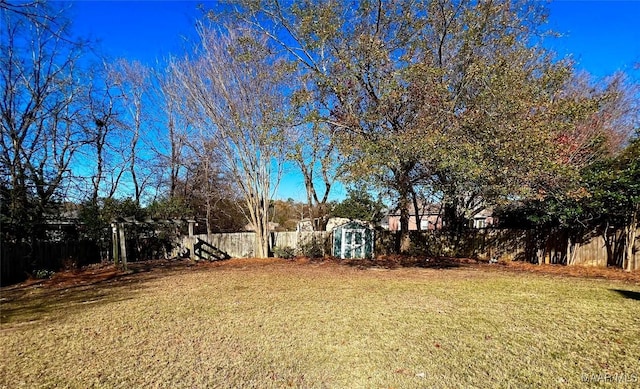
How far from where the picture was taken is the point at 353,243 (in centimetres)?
1391

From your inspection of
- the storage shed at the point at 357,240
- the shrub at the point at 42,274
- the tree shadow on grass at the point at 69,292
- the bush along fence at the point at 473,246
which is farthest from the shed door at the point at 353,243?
the shrub at the point at 42,274

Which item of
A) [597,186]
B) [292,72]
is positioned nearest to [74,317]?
[292,72]

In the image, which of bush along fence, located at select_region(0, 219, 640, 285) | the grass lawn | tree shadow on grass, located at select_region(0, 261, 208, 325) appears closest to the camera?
the grass lawn

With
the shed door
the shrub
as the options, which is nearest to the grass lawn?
the shrub

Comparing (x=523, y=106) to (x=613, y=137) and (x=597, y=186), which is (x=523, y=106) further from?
(x=613, y=137)

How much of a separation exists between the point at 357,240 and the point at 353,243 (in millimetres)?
199

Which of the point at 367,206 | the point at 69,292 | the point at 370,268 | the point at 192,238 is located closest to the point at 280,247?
the point at 192,238

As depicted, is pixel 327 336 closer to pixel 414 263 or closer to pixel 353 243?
pixel 414 263

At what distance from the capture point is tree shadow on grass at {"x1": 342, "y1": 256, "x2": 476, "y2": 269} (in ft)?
34.9

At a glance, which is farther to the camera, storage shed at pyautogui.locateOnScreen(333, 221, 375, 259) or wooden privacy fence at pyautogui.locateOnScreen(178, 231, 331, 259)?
wooden privacy fence at pyautogui.locateOnScreen(178, 231, 331, 259)

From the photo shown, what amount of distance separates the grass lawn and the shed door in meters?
6.53

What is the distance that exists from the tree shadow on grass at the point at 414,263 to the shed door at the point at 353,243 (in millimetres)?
994

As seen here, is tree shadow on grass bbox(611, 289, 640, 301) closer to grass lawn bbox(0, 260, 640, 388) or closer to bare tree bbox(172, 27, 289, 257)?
grass lawn bbox(0, 260, 640, 388)

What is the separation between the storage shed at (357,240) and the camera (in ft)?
45.5
